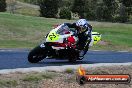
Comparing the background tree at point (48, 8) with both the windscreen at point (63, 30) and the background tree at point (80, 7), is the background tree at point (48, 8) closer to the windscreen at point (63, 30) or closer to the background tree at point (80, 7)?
the background tree at point (80, 7)

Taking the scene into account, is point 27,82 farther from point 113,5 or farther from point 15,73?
point 113,5

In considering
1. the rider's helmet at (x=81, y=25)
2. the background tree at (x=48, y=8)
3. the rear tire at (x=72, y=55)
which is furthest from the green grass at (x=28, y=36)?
the background tree at (x=48, y=8)

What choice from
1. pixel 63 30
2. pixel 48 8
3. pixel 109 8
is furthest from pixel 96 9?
pixel 63 30

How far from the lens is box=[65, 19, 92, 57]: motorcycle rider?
685 inches

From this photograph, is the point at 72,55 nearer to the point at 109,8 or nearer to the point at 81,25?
the point at 81,25

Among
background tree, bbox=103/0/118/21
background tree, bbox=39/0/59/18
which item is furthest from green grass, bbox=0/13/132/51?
background tree, bbox=103/0/118/21

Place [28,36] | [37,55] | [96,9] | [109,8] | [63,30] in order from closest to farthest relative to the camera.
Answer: [37,55] < [63,30] < [28,36] < [109,8] < [96,9]

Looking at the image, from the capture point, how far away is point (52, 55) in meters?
17.0

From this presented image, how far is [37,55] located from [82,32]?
204 cm

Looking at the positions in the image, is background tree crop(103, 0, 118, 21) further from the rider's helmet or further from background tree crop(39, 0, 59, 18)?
the rider's helmet

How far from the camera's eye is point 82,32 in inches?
688

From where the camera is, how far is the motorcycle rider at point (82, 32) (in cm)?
1739

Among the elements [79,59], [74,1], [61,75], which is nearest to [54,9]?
[74,1]

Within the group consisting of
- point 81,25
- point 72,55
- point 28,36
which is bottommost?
point 28,36
